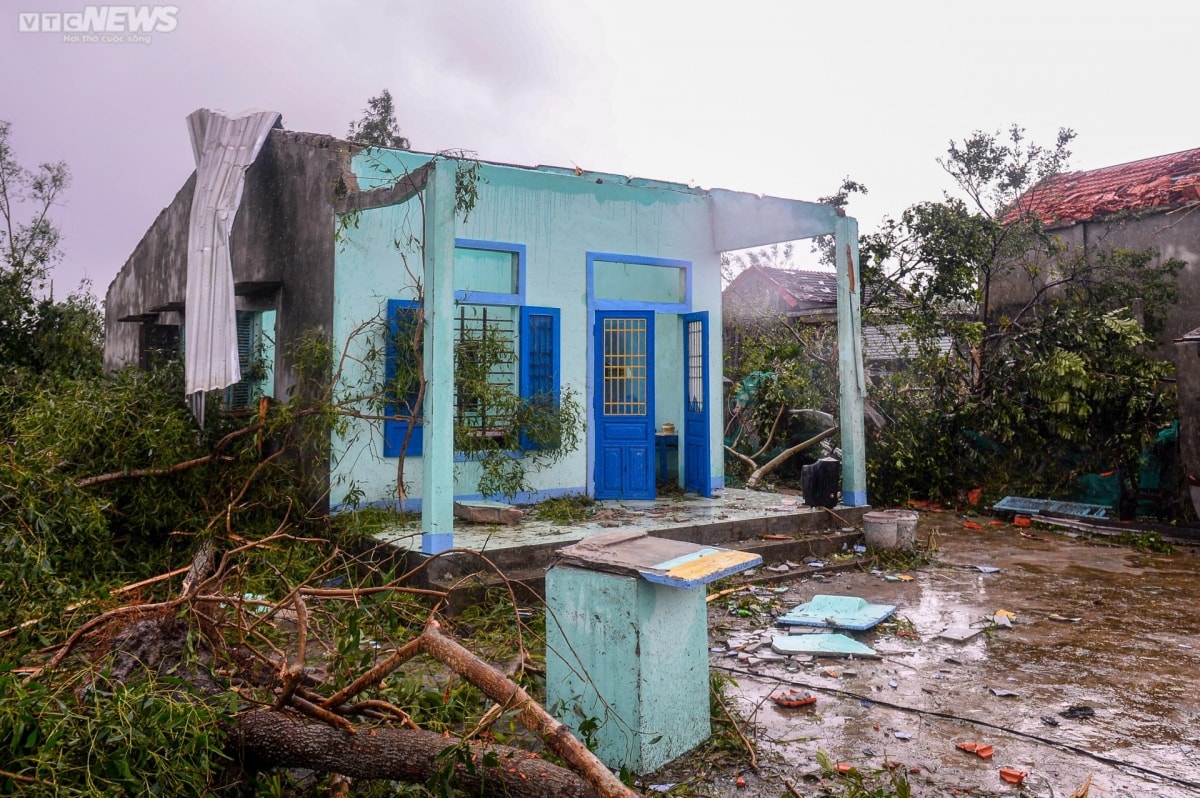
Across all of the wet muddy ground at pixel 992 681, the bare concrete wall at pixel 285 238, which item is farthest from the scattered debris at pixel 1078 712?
the bare concrete wall at pixel 285 238

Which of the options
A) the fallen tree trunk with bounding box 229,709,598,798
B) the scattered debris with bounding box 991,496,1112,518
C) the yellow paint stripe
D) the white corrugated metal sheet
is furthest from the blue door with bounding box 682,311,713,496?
the fallen tree trunk with bounding box 229,709,598,798

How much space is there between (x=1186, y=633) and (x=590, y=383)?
576 centimetres

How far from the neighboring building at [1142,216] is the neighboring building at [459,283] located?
5.85 m

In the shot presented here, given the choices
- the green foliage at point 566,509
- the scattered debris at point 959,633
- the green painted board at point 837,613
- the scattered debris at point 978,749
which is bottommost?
the scattered debris at point 978,749

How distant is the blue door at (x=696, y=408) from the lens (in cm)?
962

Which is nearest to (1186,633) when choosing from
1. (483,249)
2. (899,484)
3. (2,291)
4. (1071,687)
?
(1071,687)

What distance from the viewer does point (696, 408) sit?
991 cm

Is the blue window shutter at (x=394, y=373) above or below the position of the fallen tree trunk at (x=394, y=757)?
above

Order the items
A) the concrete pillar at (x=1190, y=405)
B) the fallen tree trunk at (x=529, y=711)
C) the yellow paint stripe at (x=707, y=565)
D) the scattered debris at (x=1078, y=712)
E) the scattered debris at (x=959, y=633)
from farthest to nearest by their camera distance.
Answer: the concrete pillar at (x=1190, y=405)
the scattered debris at (x=959, y=633)
the scattered debris at (x=1078, y=712)
the yellow paint stripe at (x=707, y=565)
the fallen tree trunk at (x=529, y=711)

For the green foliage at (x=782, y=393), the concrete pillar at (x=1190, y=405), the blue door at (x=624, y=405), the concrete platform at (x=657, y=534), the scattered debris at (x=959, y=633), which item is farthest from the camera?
the green foliage at (x=782, y=393)

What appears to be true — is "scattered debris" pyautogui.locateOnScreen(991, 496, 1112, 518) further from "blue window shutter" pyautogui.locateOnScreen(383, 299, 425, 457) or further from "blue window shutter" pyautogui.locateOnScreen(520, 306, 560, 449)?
"blue window shutter" pyautogui.locateOnScreen(383, 299, 425, 457)

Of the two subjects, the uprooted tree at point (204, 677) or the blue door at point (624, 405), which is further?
the blue door at point (624, 405)

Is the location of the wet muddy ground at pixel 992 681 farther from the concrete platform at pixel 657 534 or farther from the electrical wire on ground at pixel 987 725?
the concrete platform at pixel 657 534

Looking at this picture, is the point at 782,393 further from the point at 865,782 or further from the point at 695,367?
the point at 865,782
